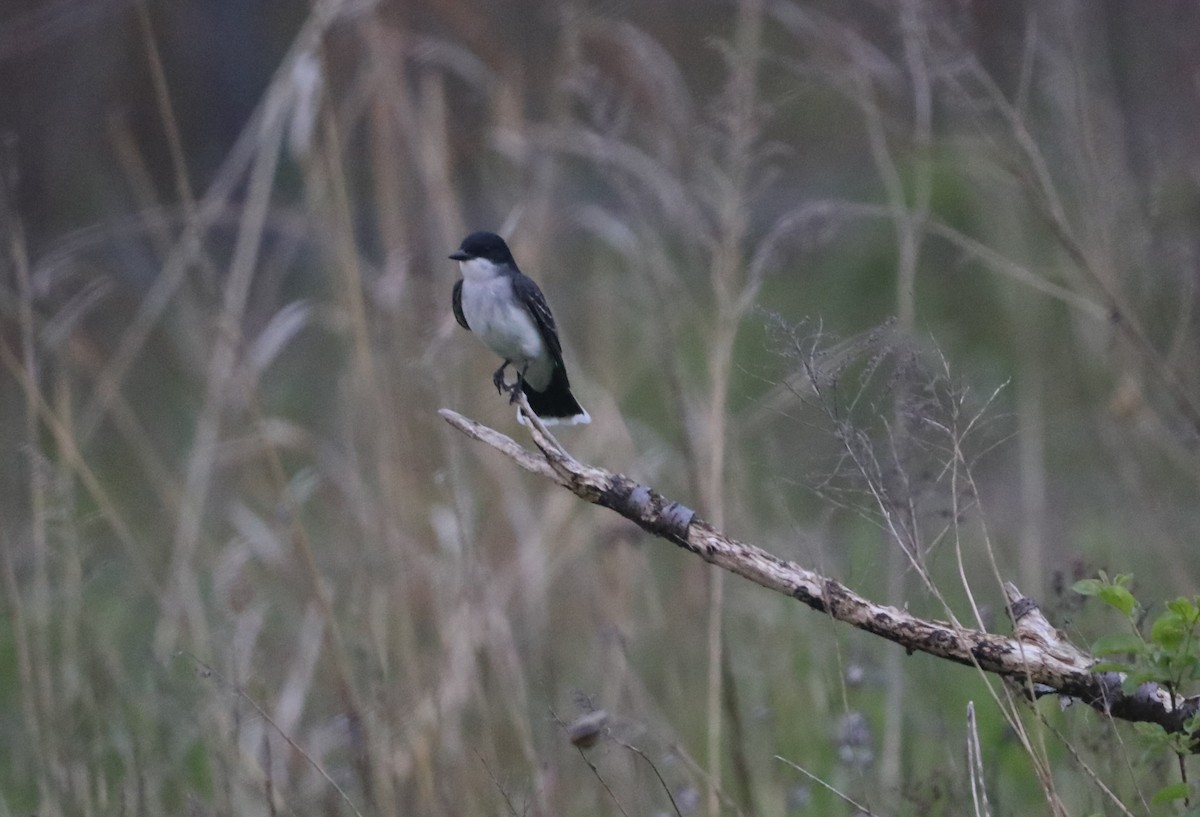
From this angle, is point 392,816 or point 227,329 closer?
point 392,816

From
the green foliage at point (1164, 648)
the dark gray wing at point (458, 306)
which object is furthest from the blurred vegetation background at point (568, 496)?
the green foliage at point (1164, 648)

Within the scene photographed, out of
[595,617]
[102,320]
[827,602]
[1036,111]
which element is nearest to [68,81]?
[102,320]

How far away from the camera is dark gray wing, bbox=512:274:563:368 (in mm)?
3900

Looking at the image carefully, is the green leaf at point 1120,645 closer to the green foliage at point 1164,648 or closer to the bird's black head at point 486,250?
the green foliage at point 1164,648

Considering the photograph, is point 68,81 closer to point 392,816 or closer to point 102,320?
point 102,320

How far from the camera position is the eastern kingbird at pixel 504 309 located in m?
3.90

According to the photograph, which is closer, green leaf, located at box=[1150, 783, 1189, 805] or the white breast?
green leaf, located at box=[1150, 783, 1189, 805]

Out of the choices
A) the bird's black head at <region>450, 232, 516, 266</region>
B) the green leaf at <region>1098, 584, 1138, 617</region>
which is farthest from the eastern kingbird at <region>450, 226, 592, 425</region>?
the green leaf at <region>1098, 584, 1138, 617</region>

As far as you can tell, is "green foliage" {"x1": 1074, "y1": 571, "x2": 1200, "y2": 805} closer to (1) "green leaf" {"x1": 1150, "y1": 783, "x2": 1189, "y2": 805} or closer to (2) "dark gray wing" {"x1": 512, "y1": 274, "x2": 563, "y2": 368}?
(1) "green leaf" {"x1": 1150, "y1": 783, "x2": 1189, "y2": 805}

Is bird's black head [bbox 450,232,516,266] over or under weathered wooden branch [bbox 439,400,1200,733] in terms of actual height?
over

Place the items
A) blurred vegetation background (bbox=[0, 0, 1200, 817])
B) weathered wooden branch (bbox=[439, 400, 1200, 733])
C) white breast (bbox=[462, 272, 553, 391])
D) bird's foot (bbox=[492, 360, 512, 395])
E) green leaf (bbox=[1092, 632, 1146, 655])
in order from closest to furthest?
green leaf (bbox=[1092, 632, 1146, 655]) < weathered wooden branch (bbox=[439, 400, 1200, 733]) < blurred vegetation background (bbox=[0, 0, 1200, 817]) < white breast (bbox=[462, 272, 553, 391]) < bird's foot (bbox=[492, 360, 512, 395])

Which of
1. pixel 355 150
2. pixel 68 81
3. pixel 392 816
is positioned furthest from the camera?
pixel 68 81

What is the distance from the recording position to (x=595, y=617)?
480 cm

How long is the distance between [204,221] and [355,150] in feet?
19.0
